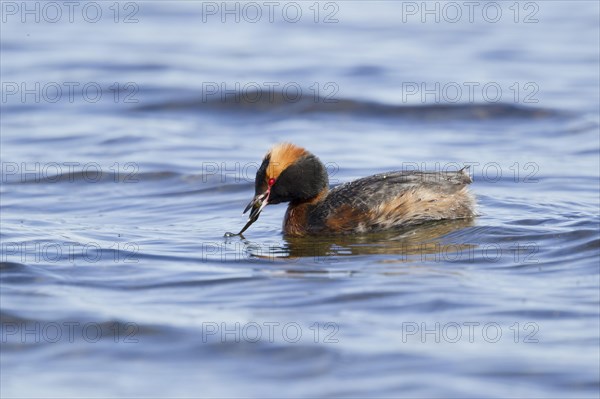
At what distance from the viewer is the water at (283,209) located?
24.8 ft

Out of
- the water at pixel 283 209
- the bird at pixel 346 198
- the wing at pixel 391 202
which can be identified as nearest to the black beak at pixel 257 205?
the bird at pixel 346 198

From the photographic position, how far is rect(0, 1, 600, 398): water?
297 inches

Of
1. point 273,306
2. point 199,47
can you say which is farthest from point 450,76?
point 273,306

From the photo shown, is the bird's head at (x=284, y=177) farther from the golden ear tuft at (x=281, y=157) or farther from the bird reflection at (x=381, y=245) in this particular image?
the bird reflection at (x=381, y=245)

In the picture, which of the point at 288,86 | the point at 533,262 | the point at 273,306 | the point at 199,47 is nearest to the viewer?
the point at 273,306

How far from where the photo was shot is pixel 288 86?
17.9m

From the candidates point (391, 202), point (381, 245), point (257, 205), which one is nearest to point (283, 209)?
point (257, 205)

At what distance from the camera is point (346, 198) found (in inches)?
422

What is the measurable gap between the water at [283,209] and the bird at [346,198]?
7.5 inches

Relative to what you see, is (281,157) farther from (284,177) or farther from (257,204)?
(257,204)

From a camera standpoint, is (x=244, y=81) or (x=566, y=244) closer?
(x=566, y=244)

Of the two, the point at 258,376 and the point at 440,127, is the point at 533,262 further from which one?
the point at 440,127

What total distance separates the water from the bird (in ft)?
0.62

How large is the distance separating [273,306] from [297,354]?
0.98 m
